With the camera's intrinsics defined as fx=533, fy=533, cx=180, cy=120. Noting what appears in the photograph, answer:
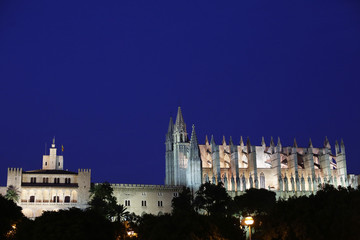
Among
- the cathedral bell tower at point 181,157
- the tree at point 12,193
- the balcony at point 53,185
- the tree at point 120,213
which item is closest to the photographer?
the tree at point 120,213

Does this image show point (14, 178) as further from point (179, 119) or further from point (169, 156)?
point (179, 119)

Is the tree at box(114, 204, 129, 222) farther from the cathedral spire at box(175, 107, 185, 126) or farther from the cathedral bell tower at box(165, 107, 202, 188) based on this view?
the cathedral spire at box(175, 107, 185, 126)

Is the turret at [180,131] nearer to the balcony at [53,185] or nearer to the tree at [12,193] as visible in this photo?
the balcony at [53,185]

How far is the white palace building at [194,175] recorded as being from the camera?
263 ft

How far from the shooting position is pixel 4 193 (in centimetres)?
7750

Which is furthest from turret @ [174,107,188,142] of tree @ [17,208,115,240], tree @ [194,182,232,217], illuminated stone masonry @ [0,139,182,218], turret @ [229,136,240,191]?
tree @ [17,208,115,240]

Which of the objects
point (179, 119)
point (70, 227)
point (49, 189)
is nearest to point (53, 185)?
point (49, 189)

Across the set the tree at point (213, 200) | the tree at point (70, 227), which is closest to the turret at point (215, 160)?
the tree at point (213, 200)

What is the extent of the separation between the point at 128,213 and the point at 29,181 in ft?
53.0

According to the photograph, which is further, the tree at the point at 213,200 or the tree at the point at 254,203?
the tree at the point at 213,200

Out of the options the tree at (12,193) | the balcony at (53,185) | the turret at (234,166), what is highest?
the turret at (234,166)

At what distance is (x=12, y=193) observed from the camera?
76.8 m

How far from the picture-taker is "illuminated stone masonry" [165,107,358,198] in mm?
89500

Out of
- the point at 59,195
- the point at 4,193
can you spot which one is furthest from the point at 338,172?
the point at 4,193
